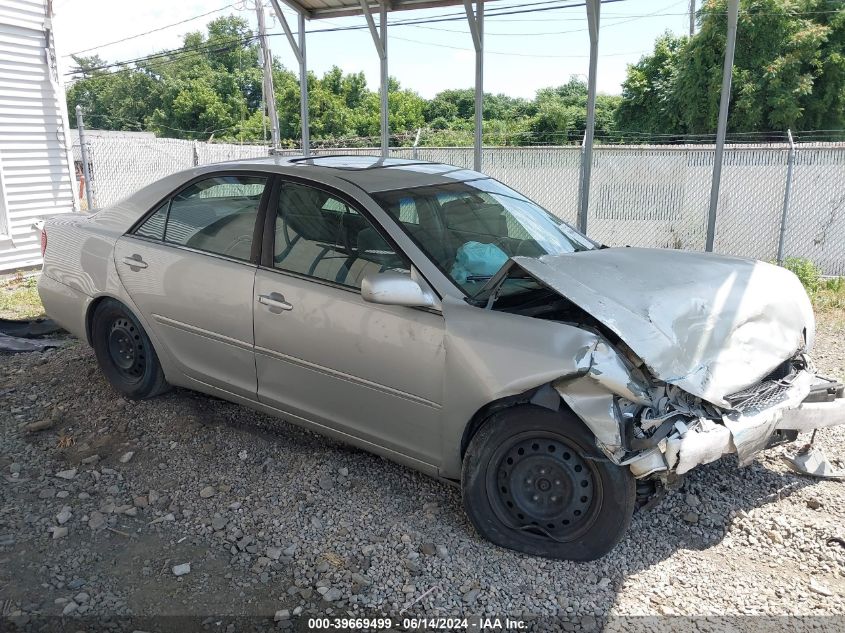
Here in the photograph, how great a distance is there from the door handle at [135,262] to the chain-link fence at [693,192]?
18.0 ft

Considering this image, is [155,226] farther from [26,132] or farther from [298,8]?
[26,132]

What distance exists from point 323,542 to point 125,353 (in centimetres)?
227

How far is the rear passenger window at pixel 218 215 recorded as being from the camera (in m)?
3.97

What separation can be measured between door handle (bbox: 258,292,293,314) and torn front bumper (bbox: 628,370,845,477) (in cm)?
192

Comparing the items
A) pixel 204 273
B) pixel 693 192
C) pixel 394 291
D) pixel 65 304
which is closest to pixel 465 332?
pixel 394 291

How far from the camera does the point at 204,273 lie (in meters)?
4.02

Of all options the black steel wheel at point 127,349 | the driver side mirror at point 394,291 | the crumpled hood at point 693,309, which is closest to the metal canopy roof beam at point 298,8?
the black steel wheel at point 127,349

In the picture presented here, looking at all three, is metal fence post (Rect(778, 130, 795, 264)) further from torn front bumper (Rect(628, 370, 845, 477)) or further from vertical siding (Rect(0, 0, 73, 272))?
vertical siding (Rect(0, 0, 73, 272))

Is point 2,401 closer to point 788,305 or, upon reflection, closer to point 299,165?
point 299,165

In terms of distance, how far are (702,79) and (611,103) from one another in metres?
12.7

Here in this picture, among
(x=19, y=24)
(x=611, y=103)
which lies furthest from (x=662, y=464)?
(x=611, y=103)

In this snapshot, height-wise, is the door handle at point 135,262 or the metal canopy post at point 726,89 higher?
the metal canopy post at point 726,89

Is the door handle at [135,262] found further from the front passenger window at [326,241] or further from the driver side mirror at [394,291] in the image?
the driver side mirror at [394,291]

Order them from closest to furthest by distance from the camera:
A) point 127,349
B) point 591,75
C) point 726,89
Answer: point 127,349, point 726,89, point 591,75
